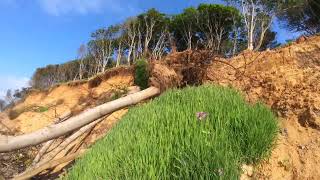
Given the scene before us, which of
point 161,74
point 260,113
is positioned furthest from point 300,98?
point 161,74

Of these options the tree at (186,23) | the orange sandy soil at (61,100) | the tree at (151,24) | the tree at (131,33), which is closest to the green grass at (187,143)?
the orange sandy soil at (61,100)

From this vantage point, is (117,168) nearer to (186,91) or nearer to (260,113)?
(260,113)

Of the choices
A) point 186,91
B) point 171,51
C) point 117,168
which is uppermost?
point 171,51

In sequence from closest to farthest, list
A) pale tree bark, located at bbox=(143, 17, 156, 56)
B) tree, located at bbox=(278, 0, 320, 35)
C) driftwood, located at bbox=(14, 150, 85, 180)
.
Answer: driftwood, located at bbox=(14, 150, 85, 180) < tree, located at bbox=(278, 0, 320, 35) < pale tree bark, located at bbox=(143, 17, 156, 56)

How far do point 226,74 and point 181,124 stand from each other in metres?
3.49

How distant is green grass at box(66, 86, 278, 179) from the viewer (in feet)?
13.2

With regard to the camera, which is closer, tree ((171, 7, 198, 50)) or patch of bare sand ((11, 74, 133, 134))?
patch of bare sand ((11, 74, 133, 134))

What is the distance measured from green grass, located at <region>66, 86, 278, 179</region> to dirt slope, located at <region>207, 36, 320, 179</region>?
279 millimetres

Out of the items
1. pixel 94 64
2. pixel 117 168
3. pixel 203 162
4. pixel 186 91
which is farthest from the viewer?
pixel 94 64

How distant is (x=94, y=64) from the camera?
48.1 meters

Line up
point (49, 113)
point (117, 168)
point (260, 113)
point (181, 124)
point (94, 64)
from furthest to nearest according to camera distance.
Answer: point (94, 64) → point (49, 113) → point (260, 113) → point (181, 124) → point (117, 168)

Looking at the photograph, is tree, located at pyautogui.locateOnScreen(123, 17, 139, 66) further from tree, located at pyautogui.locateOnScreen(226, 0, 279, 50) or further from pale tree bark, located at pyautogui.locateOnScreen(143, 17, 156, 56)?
tree, located at pyautogui.locateOnScreen(226, 0, 279, 50)

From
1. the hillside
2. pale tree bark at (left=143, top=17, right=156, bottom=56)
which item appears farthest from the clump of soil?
pale tree bark at (left=143, top=17, right=156, bottom=56)

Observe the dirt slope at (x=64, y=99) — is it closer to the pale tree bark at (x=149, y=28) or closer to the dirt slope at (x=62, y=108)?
the dirt slope at (x=62, y=108)
